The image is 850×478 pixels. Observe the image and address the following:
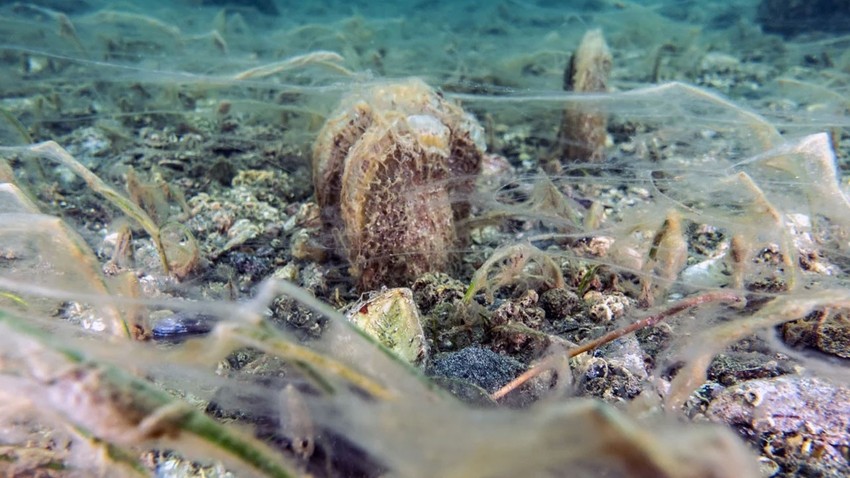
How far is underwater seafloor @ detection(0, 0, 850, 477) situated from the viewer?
38.6 inches

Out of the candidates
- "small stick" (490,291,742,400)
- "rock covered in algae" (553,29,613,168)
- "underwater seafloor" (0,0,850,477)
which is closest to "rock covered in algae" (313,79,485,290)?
"underwater seafloor" (0,0,850,477)

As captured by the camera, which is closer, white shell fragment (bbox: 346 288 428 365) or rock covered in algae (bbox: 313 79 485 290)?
white shell fragment (bbox: 346 288 428 365)

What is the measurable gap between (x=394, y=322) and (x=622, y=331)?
1047 mm

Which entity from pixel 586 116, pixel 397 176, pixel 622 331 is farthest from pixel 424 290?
pixel 586 116

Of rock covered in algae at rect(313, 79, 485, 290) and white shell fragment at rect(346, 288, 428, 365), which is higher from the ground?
rock covered in algae at rect(313, 79, 485, 290)

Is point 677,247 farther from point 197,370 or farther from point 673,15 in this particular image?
point 673,15

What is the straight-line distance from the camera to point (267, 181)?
14.4ft

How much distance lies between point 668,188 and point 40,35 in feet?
35.8

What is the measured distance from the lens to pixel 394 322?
7.23ft

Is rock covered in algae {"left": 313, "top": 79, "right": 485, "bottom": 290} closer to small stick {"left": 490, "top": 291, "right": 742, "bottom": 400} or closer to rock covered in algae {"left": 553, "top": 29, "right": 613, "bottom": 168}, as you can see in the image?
small stick {"left": 490, "top": 291, "right": 742, "bottom": 400}

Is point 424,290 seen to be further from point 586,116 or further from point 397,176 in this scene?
point 586,116

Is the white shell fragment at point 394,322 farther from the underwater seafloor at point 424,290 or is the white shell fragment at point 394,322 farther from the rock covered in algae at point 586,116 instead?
the rock covered in algae at point 586,116

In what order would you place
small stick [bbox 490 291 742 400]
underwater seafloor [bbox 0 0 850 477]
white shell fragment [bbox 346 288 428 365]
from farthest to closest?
white shell fragment [bbox 346 288 428 365] → small stick [bbox 490 291 742 400] → underwater seafloor [bbox 0 0 850 477]

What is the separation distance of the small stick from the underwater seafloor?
0.02 metres
